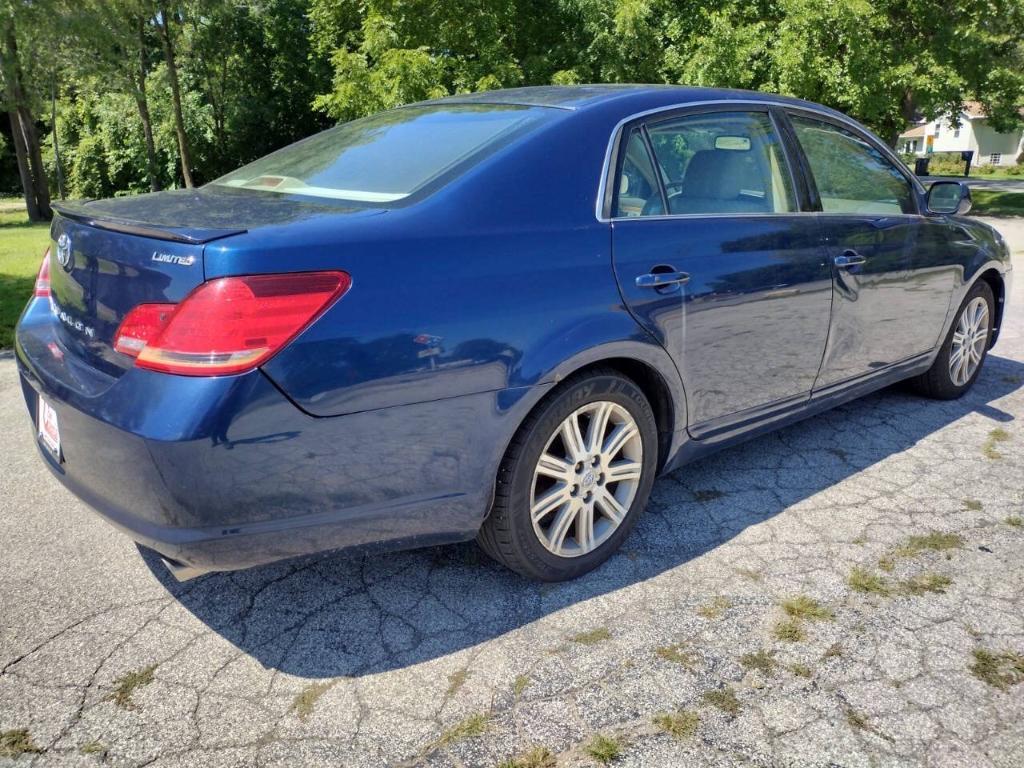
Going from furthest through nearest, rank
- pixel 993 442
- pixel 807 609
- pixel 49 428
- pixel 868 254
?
1. pixel 993 442
2. pixel 868 254
3. pixel 807 609
4. pixel 49 428

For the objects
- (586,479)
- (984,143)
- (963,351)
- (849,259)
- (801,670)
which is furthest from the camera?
(984,143)

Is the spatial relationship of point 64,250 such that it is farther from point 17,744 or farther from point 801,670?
point 801,670

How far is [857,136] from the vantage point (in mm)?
3973

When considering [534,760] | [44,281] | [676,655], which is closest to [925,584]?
[676,655]

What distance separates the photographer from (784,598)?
2742 millimetres

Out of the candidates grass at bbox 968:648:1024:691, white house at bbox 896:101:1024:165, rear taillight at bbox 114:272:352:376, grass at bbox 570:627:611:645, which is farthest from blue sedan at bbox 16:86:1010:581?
white house at bbox 896:101:1024:165

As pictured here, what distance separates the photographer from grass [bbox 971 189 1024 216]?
20.2m

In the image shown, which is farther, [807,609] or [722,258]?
[722,258]

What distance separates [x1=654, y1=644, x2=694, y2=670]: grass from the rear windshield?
1.58 meters

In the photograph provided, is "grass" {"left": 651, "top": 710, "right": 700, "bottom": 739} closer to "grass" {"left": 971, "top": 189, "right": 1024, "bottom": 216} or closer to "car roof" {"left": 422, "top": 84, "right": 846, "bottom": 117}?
"car roof" {"left": 422, "top": 84, "right": 846, "bottom": 117}

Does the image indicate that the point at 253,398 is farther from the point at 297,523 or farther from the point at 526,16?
the point at 526,16

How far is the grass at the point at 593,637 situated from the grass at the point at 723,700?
363 mm

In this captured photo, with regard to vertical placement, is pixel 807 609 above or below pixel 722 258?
below

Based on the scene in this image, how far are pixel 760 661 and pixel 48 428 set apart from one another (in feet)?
7.53
